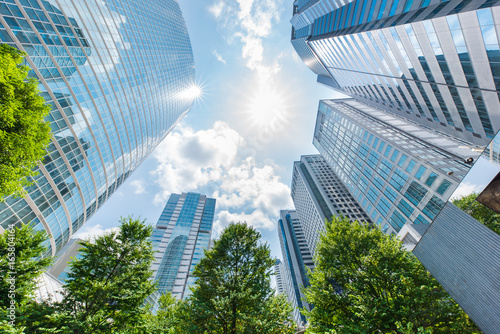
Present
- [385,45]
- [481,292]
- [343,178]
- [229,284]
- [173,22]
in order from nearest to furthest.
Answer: [481,292], [229,284], [385,45], [343,178], [173,22]

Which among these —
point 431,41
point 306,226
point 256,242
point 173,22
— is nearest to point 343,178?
point 306,226

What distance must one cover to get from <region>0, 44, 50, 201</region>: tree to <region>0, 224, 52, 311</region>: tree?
4.14 metres

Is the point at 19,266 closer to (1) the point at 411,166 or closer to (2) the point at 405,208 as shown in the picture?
(2) the point at 405,208

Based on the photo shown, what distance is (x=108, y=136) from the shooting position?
34.4 meters

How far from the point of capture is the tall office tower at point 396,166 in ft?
91.6

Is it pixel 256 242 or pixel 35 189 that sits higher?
pixel 35 189

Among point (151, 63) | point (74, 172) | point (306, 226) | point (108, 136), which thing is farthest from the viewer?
point (306, 226)

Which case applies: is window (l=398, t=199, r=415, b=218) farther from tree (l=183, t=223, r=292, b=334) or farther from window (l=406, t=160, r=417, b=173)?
tree (l=183, t=223, r=292, b=334)

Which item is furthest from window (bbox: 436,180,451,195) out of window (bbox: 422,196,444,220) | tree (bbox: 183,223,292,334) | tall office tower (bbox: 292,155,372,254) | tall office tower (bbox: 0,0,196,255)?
tall office tower (bbox: 0,0,196,255)

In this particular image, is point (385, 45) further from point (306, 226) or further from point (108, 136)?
point (306, 226)

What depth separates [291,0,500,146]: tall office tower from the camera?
1877cm

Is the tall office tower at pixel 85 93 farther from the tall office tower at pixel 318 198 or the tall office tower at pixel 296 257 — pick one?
the tall office tower at pixel 296 257

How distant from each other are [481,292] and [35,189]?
131 ft

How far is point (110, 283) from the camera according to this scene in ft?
27.6
